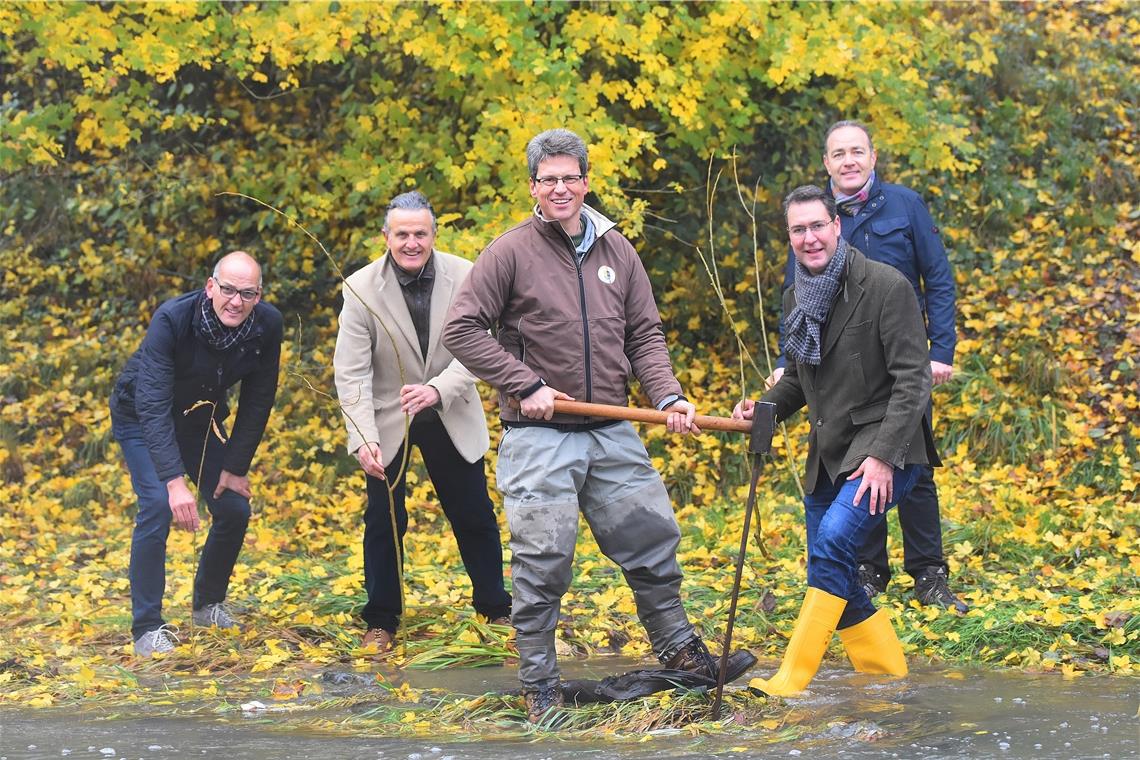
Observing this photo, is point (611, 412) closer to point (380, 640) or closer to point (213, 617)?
point (380, 640)

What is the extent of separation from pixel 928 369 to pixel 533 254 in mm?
1446

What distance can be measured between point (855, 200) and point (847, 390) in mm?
Answer: 1284

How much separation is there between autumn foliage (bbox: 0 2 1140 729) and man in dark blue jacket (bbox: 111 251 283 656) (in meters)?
0.35

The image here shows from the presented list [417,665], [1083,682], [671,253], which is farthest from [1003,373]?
[417,665]

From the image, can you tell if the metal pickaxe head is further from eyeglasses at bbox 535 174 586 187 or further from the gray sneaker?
the gray sneaker

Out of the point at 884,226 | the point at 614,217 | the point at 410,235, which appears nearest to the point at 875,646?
the point at 884,226

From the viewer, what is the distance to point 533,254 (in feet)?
16.2

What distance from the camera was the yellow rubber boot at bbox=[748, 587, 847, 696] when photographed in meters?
4.97

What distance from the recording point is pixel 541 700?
486cm

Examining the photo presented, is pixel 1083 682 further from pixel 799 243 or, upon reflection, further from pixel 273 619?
pixel 273 619

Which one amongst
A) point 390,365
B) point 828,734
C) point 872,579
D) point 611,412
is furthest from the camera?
point 872,579

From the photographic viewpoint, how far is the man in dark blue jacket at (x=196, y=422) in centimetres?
598

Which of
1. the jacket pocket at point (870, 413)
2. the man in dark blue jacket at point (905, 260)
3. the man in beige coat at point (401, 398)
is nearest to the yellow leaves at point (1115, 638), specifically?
the man in dark blue jacket at point (905, 260)

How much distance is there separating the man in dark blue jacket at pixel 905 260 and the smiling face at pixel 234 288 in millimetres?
2280
